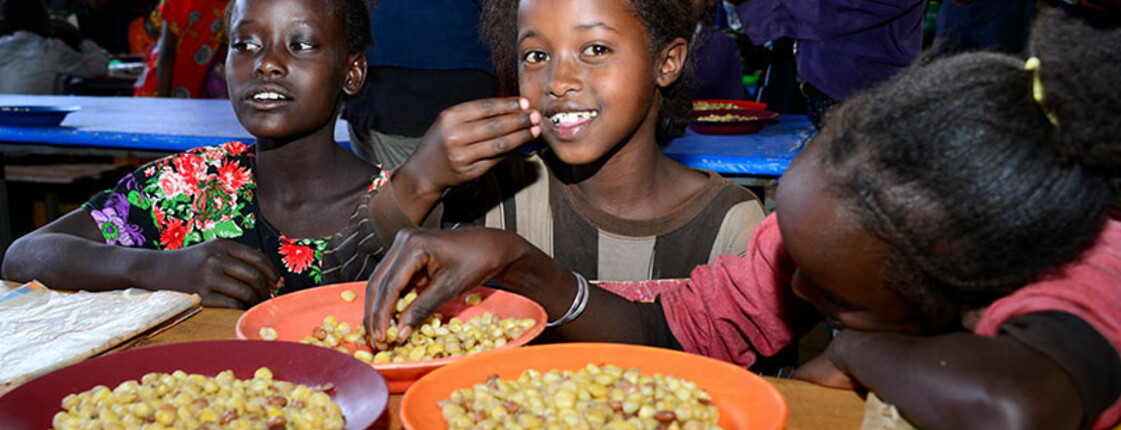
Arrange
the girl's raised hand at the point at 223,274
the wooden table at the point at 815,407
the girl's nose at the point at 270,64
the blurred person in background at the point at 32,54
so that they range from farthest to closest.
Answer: the blurred person in background at the point at 32,54
the girl's nose at the point at 270,64
the girl's raised hand at the point at 223,274
the wooden table at the point at 815,407

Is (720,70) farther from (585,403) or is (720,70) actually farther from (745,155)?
(585,403)

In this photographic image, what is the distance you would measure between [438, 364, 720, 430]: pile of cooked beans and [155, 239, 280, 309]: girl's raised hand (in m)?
0.71

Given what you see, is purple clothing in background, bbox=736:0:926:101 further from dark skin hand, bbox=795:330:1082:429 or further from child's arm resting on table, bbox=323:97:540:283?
dark skin hand, bbox=795:330:1082:429

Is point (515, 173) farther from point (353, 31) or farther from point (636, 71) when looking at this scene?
point (353, 31)

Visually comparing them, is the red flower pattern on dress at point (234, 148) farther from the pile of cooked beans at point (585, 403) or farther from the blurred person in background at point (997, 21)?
the blurred person in background at point (997, 21)

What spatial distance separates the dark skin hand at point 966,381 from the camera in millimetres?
877

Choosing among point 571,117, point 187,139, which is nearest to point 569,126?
point 571,117

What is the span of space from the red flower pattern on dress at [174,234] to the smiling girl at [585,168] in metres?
0.43

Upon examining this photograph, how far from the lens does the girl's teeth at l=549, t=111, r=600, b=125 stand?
1.72 metres

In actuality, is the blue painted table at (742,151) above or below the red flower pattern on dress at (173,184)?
below

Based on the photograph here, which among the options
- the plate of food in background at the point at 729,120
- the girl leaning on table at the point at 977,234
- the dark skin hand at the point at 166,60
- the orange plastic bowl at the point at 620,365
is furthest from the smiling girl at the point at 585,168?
the dark skin hand at the point at 166,60

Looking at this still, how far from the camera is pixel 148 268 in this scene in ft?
5.51

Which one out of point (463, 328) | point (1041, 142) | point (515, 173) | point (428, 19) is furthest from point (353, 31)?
point (1041, 142)

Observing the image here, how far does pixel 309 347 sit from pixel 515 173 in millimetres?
947
